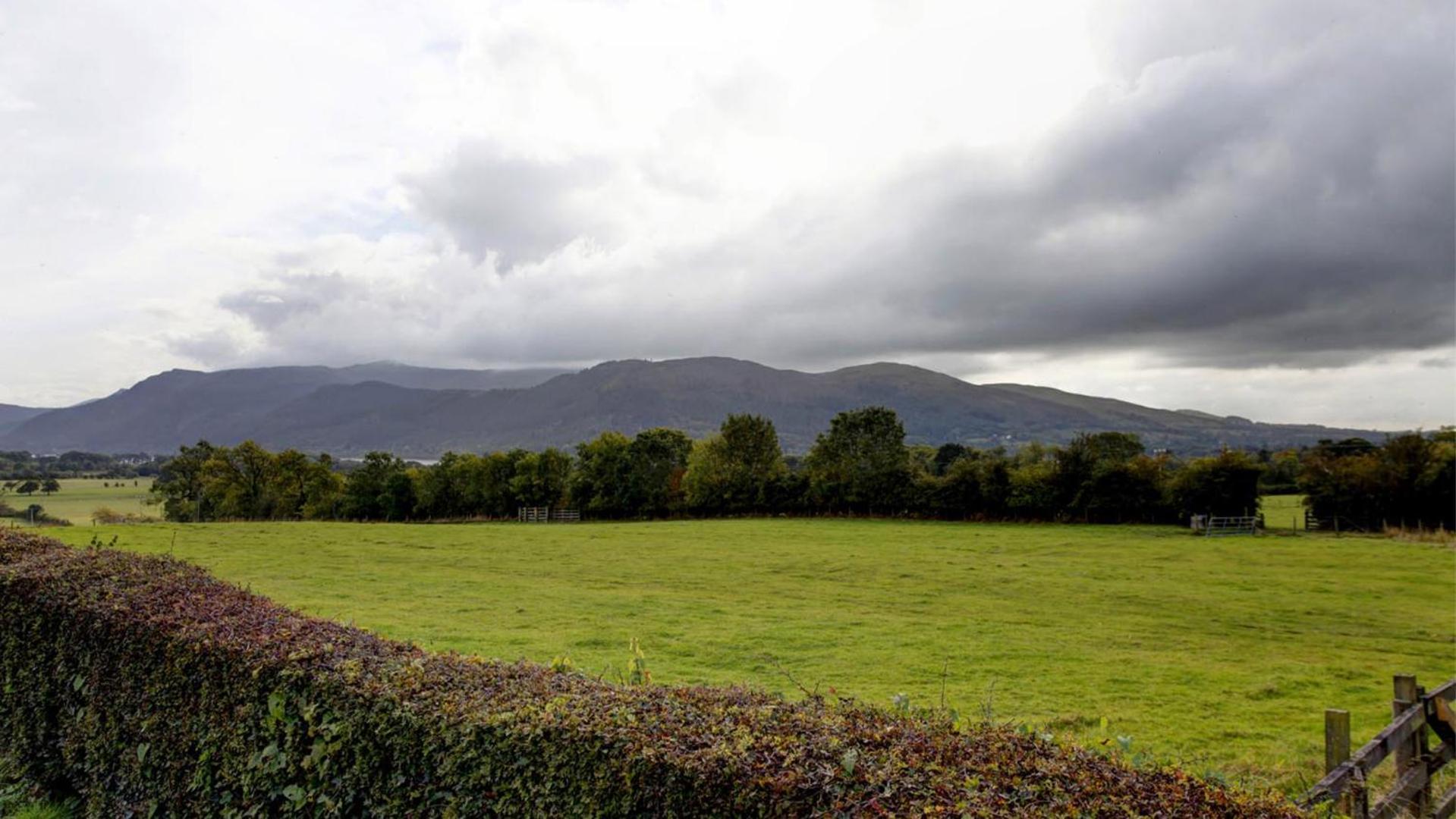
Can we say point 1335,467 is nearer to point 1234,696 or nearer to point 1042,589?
point 1042,589

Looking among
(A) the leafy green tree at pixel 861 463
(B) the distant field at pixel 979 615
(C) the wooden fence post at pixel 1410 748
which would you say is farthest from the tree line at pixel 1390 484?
(C) the wooden fence post at pixel 1410 748

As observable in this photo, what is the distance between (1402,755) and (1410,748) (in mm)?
99

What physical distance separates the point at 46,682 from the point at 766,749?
365 inches

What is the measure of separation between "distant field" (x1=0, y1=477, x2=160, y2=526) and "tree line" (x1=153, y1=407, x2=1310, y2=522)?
8027 mm

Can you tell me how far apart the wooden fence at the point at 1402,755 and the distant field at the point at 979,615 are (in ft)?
2.14

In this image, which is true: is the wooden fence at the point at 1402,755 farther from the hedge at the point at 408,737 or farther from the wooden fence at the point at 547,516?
the wooden fence at the point at 547,516

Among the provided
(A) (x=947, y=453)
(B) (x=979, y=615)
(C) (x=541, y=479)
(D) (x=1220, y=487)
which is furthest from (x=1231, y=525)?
(C) (x=541, y=479)

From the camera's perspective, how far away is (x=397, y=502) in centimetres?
8825

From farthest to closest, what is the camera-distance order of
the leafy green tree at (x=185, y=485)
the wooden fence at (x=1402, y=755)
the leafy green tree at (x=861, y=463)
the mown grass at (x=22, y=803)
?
1. the leafy green tree at (x=185, y=485)
2. the leafy green tree at (x=861, y=463)
3. the mown grass at (x=22, y=803)
4. the wooden fence at (x=1402, y=755)

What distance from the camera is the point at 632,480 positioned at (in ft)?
282

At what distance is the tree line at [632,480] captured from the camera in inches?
2960

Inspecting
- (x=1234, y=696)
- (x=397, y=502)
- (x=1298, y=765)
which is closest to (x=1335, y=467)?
(x=1234, y=696)

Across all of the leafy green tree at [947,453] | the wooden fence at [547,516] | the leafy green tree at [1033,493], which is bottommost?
the wooden fence at [547,516]

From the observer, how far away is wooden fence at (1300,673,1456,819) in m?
5.37
